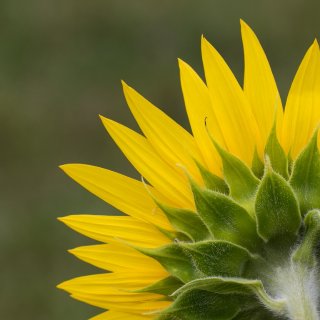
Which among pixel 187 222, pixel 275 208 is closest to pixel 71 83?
pixel 187 222

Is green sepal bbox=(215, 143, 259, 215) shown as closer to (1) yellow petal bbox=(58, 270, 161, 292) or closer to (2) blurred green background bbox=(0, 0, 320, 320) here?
(1) yellow petal bbox=(58, 270, 161, 292)

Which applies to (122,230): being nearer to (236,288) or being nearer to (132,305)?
(132,305)

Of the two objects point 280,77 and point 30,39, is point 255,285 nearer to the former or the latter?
point 280,77

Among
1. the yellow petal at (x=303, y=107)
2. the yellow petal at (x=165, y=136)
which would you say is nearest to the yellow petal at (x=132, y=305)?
the yellow petal at (x=165, y=136)

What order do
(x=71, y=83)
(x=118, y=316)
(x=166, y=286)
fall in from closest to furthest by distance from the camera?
(x=166, y=286), (x=118, y=316), (x=71, y=83)

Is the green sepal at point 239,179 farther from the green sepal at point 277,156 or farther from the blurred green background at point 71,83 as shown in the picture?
the blurred green background at point 71,83

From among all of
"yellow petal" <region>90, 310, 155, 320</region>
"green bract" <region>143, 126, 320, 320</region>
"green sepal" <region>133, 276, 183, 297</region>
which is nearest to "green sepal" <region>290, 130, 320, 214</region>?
"green bract" <region>143, 126, 320, 320</region>
